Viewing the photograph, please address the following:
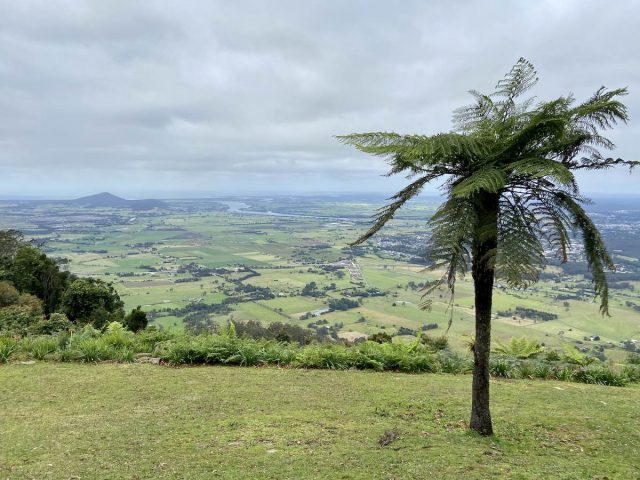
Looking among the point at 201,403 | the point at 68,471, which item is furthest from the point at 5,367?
the point at 68,471

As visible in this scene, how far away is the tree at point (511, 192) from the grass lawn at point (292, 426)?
68.7 inches

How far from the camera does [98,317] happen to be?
70.6ft

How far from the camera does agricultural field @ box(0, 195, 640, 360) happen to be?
31688mm

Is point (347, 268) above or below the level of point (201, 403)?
below

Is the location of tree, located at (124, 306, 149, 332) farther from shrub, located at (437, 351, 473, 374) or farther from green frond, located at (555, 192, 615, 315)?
green frond, located at (555, 192, 615, 315)

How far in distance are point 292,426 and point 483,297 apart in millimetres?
3036

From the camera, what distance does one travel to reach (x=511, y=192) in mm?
4898

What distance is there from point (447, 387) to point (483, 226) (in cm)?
435

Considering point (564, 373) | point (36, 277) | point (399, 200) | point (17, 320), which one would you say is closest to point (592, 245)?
point (399, 200)

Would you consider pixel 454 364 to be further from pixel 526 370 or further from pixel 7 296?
pixel 7 296

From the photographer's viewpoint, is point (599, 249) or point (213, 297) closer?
point (599, 249)

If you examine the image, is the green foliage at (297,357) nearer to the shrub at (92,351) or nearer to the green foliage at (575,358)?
the shrub at (92,351)

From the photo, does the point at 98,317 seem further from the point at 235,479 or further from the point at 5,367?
the point at 235,479

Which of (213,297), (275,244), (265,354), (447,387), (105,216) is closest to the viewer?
(447,387)
